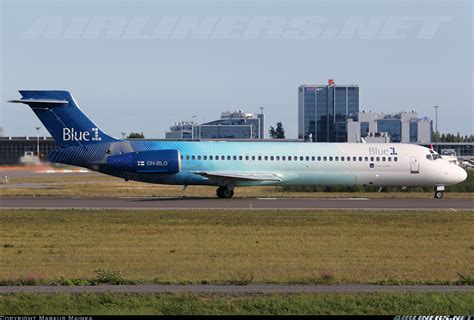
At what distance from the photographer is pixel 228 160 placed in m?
45.9

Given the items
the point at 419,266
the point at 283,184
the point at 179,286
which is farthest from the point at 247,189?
the point at 179,286

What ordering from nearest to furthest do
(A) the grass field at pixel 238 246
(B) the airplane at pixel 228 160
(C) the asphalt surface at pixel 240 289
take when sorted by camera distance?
(C) the asphalt surface at pixel 240 289 < (A) the grass field at pixel 238 246 < (B) the airplane at pixel 228 160

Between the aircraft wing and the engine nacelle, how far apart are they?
1571 millimetres

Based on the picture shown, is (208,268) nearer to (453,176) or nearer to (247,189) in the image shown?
(453,176)

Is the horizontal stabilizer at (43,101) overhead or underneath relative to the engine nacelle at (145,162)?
overhead

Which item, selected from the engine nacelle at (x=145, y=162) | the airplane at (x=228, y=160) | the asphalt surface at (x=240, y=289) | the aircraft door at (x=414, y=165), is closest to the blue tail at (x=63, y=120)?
the airplane at (x=228, y=160)

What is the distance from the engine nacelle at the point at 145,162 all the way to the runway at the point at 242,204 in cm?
193

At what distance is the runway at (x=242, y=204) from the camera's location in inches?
1507

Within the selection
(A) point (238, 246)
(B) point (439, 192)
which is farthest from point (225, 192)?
(A) point (238, 246)

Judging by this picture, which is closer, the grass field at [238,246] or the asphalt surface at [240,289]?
the asphalt surface at [240,289]

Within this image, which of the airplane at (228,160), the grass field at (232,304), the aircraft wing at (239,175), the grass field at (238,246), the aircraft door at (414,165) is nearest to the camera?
the grass field at (232,304)

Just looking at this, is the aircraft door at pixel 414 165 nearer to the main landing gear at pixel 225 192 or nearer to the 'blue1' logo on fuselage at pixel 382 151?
the 'blue1' logo on fuselage at pixel 382 151

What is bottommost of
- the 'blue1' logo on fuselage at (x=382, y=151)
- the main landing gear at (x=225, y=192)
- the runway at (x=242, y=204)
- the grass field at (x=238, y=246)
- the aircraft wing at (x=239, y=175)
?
the grass field at (x=238, y=246)

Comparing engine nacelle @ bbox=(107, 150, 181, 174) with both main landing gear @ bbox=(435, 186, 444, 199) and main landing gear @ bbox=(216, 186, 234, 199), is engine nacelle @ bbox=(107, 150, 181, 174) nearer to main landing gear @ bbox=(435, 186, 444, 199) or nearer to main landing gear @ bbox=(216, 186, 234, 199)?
main landing gear @ bbox=(216, 186, 234, 199)
